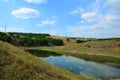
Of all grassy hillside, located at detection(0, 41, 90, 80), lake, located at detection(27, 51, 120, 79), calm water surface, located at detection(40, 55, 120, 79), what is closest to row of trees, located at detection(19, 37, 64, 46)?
lake, located at detection(27, 51, 120, 79)

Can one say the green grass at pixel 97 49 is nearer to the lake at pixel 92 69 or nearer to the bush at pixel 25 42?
the bush at pixel 25 42

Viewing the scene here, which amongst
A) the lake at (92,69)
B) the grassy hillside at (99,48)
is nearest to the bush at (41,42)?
the grassy hillside at (99,48)

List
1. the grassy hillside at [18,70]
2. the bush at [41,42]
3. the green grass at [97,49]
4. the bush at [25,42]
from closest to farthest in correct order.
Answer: the grassy hillside at [18,70]
the green grass at [97,49]
the bush at [25,42]
the bush at [41,42]

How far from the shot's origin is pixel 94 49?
391 ft

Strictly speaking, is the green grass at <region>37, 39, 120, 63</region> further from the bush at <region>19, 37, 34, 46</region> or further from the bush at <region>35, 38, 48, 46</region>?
the bush at <region>19, 37, 34, 46</region>

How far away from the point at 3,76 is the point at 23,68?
241 cm

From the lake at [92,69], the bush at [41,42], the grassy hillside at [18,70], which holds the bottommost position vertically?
the lake at [92,69]

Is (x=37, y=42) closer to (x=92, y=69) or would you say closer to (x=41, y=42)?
(x=41, y=42)

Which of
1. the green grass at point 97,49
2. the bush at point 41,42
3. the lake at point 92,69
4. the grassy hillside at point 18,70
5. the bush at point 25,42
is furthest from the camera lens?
the bush at point 41,42

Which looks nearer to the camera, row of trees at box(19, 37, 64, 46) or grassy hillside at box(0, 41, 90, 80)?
grassy hillside at box(0, 41, 90, 80)

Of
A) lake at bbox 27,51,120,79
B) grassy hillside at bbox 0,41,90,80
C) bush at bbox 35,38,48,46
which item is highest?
grassy hillside at bbox 0,41,90,80

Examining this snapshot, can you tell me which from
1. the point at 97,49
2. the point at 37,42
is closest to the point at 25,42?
the point at 37,42

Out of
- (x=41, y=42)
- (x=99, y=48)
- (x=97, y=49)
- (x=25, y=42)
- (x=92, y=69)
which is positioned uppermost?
(x=25, y=42)

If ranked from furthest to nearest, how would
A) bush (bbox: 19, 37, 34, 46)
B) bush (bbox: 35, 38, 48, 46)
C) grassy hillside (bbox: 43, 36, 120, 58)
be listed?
bush (bbox: 35, 38, 48, 46) < bush (bbox: 19, 37, 34, 46) < grassy hillside (bbox: 43, 36, 120, 58)
